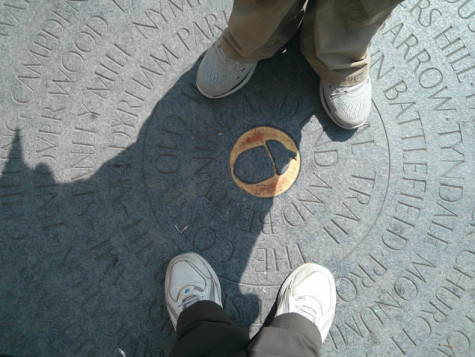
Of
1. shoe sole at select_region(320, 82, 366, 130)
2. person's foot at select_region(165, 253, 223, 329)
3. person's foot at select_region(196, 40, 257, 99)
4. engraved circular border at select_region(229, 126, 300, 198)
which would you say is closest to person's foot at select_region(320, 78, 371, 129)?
shoe sole at select_region(320, 82, 366, 130)

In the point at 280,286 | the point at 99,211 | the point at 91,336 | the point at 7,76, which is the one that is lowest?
the point at 91,336

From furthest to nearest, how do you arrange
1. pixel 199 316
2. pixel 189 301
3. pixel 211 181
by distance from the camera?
pixel 211 181 < pixel 189 301 < pixel 199 316

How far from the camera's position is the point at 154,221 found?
145cm

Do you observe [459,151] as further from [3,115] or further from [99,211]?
[3,115]

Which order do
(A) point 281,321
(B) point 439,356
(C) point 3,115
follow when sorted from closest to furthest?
(A) point 281,321 < (B) point 439,356 < (C) point 3,115

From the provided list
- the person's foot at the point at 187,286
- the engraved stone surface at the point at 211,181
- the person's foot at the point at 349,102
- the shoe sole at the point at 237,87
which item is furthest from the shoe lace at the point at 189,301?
the person's foot at the point at 349,102

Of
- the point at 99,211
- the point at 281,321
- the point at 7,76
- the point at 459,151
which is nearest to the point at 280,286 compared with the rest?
the point at 281,321

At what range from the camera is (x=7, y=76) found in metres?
1.53

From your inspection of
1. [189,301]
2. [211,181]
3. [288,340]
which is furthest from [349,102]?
[189,301]

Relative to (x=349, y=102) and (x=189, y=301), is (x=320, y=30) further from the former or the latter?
(x=189, y=301)

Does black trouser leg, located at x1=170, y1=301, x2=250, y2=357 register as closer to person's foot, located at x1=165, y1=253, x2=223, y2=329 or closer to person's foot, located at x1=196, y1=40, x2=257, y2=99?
person's foot, located at x1=165, y1=253, x2=223, y2=329

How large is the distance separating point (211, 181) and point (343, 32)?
0.78m

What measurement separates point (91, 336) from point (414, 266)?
55.5 inches

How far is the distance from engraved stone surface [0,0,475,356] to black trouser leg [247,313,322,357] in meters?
0.20
